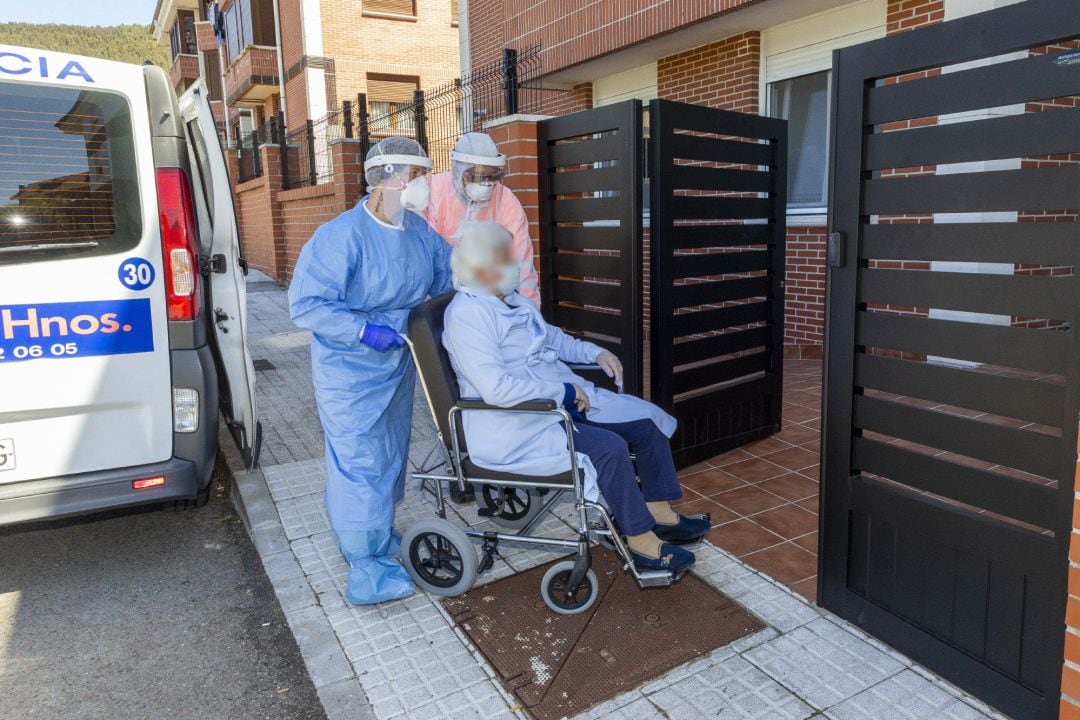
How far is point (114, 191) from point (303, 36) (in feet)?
56.2

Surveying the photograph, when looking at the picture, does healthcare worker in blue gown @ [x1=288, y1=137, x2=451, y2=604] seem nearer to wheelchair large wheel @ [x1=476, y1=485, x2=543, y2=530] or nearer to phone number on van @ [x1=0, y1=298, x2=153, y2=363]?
wheelchair large wheel @ [x1=476, y1=485, x2=543, y2=530]

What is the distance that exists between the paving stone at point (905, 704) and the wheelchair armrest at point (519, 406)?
1270 mm

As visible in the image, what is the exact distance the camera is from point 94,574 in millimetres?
3520

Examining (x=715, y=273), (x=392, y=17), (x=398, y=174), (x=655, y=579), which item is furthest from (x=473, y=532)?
(x=392, y=17)

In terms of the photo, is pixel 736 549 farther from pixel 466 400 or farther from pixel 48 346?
pixel 48 346

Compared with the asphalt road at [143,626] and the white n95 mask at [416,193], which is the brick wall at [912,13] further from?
the asphalt road at [143,626]

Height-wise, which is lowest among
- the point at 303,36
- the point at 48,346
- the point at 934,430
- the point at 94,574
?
the point at 94,574

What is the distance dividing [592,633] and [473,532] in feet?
2.12

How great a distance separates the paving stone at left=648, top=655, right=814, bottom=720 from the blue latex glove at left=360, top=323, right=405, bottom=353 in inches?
59.5

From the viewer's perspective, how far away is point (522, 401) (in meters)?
2.80

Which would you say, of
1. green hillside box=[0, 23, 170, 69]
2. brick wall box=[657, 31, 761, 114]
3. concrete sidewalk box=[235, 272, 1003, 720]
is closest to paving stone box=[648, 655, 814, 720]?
concrete sidewalk box=[235, 272, 1003, 720]

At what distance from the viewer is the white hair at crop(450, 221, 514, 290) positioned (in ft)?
9.59

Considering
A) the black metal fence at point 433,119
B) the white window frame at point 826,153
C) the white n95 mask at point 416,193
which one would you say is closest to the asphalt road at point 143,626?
the white n95 mask at point 416,193

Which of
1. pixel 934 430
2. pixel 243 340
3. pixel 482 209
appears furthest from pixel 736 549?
pixel 243 340
